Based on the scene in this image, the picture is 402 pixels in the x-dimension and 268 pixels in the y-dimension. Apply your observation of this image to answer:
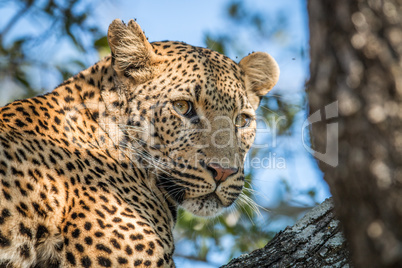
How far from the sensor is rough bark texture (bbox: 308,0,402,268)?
6.71ft

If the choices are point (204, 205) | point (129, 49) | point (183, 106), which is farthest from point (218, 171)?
point (129, 49)

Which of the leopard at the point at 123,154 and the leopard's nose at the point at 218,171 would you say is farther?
the leopard's nose at the point at 218,171

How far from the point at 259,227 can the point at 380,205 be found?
284 inches

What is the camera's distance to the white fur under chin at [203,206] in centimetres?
534

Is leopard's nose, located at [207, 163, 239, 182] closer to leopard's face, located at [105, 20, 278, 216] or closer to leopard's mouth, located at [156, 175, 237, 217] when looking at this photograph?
leopard's face, located at [105, 20, 278, 216]

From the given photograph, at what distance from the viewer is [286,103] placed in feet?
30.2

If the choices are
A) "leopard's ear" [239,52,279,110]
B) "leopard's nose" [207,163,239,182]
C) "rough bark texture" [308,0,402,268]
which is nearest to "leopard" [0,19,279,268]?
"leopard's nose" [207,163,239,182]

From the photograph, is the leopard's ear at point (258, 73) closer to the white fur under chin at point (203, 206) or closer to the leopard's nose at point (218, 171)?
the leopard's nose at point (218, 171)

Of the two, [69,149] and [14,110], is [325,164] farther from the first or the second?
[14,110]

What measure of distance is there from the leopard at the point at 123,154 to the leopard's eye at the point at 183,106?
0.01 m

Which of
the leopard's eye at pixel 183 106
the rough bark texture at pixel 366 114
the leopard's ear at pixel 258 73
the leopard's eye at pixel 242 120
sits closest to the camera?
the rough bark texture at pixel 366 114

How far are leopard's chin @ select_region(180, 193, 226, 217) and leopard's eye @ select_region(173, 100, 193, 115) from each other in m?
0.98

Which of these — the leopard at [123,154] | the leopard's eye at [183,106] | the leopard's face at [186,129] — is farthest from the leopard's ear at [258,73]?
the leopard's eye at [183,106]

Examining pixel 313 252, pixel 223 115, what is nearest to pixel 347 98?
pixel 313 252
